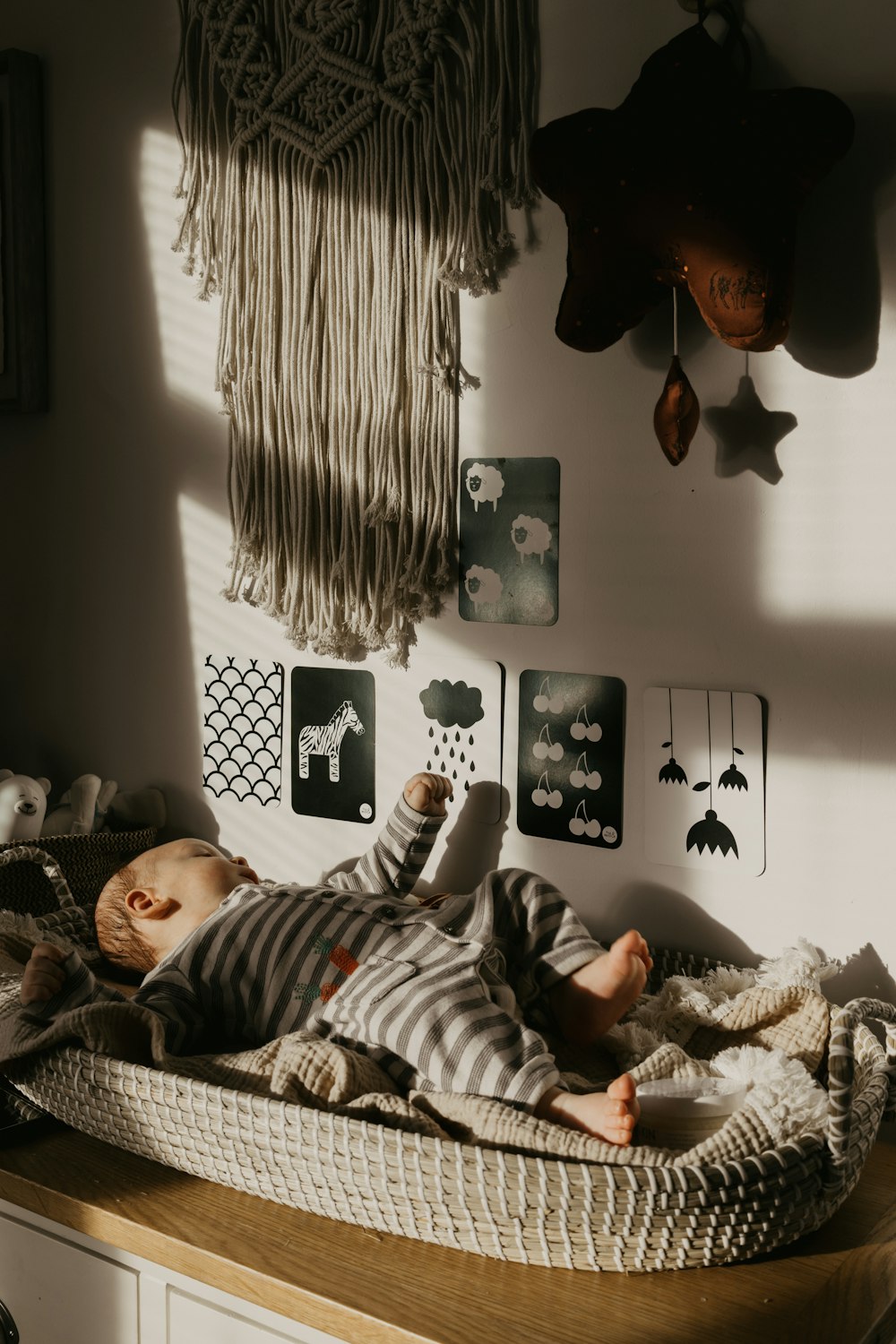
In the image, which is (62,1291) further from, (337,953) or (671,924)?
(671,924)

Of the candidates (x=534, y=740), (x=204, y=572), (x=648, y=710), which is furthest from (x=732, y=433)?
(x=204, y=572)

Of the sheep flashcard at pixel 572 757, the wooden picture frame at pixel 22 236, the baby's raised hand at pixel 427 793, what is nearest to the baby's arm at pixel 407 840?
the baby's raised hand at pixel 427 793

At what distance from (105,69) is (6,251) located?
31cm

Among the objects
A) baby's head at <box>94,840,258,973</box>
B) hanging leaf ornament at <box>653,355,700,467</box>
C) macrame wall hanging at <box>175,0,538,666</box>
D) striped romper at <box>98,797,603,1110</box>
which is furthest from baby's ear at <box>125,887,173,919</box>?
hanging leaf ornament at <box>653,355,700,467</box>

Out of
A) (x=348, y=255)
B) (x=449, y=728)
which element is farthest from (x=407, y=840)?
(x=348, y=255)

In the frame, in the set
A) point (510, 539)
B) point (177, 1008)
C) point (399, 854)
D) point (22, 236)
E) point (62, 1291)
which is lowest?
point (62, 1291)

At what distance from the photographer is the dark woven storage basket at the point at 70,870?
5.30 feet

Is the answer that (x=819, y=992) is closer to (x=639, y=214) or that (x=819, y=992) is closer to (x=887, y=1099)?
(x=887, y=1099)

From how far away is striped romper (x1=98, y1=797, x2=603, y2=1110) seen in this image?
109 centimetres

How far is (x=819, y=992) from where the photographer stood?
3.96ft

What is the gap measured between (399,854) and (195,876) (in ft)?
0.86

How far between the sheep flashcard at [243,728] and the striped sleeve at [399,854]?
0.92 feet

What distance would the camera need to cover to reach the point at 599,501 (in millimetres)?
1393

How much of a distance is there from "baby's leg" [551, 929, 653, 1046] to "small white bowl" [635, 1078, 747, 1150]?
0.17 metres
